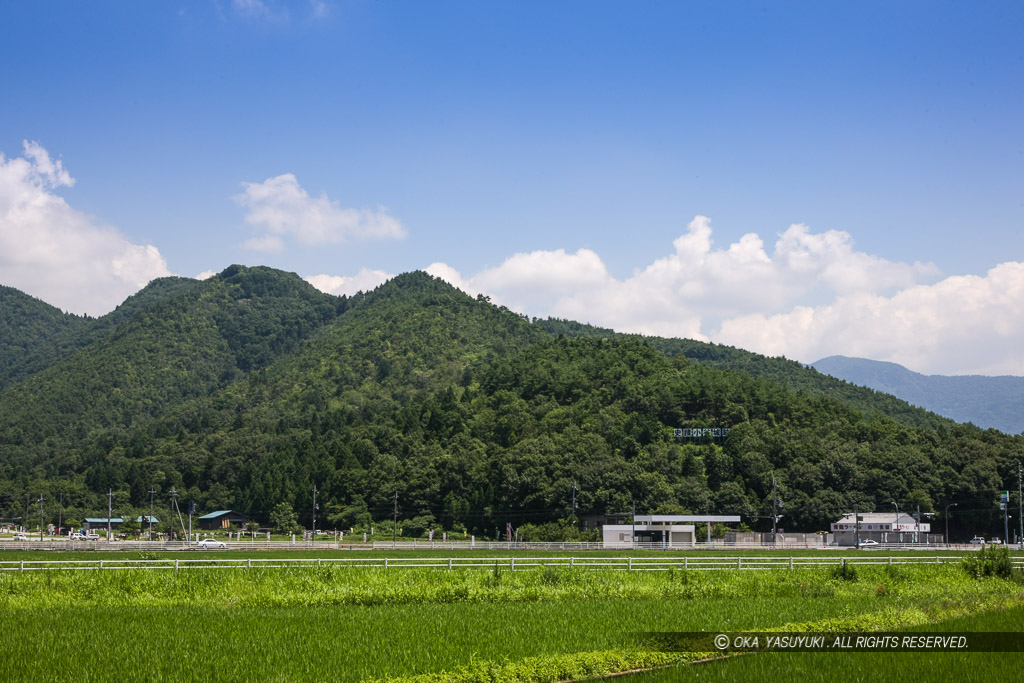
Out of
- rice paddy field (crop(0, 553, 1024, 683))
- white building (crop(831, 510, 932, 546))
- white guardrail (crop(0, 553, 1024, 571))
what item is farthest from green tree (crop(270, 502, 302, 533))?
rice paddy field (crop(0, 553, 1024, 683))

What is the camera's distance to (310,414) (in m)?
184

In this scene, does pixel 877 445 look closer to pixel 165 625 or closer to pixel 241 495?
pixel 241 495

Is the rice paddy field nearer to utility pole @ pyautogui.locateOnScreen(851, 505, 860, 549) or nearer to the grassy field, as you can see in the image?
the grassy field

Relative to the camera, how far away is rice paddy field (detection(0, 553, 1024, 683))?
18.8m

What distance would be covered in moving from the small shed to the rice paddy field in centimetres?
9382

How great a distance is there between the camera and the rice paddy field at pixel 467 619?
1883cm

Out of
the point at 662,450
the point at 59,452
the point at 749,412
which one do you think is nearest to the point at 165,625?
the point at 662,450

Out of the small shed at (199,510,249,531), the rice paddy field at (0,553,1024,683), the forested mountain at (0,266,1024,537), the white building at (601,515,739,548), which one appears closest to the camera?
the rice paddy field at (0,553,1024,683)

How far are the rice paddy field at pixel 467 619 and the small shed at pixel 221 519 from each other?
93.8 meters

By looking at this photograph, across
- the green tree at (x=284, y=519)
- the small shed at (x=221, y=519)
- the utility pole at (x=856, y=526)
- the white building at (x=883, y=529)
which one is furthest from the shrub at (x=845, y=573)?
the small shed at (x=221, y=519)

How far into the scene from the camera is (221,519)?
129 m

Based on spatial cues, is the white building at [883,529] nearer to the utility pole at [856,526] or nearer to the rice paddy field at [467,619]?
the utility pole at [856,526]

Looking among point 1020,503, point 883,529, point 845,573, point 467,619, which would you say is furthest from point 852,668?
point 1020,503

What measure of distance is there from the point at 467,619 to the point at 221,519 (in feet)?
361
